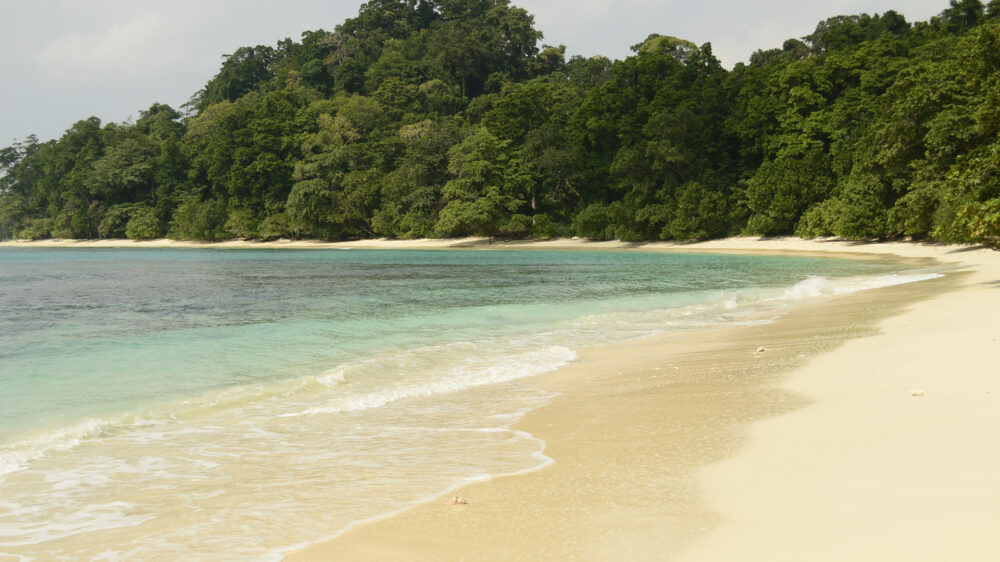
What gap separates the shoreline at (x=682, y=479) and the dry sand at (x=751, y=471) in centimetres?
1

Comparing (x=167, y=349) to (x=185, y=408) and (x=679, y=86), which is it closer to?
(x=185, y=408)

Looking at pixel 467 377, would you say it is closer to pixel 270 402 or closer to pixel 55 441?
pixel 270 402

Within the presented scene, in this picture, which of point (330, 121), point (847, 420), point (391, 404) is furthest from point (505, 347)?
point (330, 121)

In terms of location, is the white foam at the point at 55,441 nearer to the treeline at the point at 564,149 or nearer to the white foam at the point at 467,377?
the white foam at the point at 467,377

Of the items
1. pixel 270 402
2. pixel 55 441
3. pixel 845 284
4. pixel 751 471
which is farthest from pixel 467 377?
pixel 845 284

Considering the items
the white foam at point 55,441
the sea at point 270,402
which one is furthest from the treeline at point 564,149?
the white foam at point 55,441

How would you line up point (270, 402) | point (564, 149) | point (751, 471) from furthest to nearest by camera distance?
point (564, 149) < point (270, 402) < point (751, 471)

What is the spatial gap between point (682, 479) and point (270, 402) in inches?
207

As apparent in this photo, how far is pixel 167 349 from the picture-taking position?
1169 cm

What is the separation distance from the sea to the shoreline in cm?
49

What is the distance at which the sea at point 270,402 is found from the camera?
4.35 meters

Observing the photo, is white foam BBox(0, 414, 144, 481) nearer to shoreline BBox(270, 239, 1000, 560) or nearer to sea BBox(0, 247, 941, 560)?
sea BBox(0, 247, 941, 560)

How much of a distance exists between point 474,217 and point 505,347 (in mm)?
45485

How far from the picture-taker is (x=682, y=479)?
442 centimetres
